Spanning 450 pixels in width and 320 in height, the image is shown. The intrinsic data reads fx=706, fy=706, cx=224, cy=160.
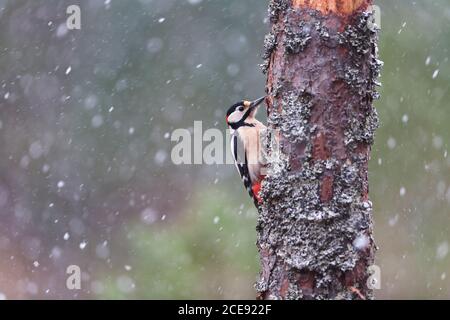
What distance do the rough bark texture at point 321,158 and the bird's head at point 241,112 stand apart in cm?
162

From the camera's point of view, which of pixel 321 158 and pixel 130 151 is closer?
pixel 321 158

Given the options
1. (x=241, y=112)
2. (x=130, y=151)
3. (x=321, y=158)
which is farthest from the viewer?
(x=130, y=151)

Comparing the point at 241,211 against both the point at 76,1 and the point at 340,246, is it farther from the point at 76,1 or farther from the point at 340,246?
the point at 340,246

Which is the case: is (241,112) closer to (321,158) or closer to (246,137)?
(246,137)

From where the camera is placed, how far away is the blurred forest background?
801 centimetres

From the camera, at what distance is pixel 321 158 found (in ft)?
8.89

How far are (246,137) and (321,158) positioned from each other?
5.90 feet

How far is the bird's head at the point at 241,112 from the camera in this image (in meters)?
4.45

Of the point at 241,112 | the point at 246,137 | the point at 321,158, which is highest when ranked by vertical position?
Answer: the point at 241,112

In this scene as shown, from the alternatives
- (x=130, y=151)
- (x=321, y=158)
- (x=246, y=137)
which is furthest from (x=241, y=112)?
(x=130, y=151)

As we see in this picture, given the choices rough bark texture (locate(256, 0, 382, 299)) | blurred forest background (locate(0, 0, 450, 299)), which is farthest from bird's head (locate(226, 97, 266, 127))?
blurred forest background (locate(0, 0, 450, 299))

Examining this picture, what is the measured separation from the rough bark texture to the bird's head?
5.31 ft
